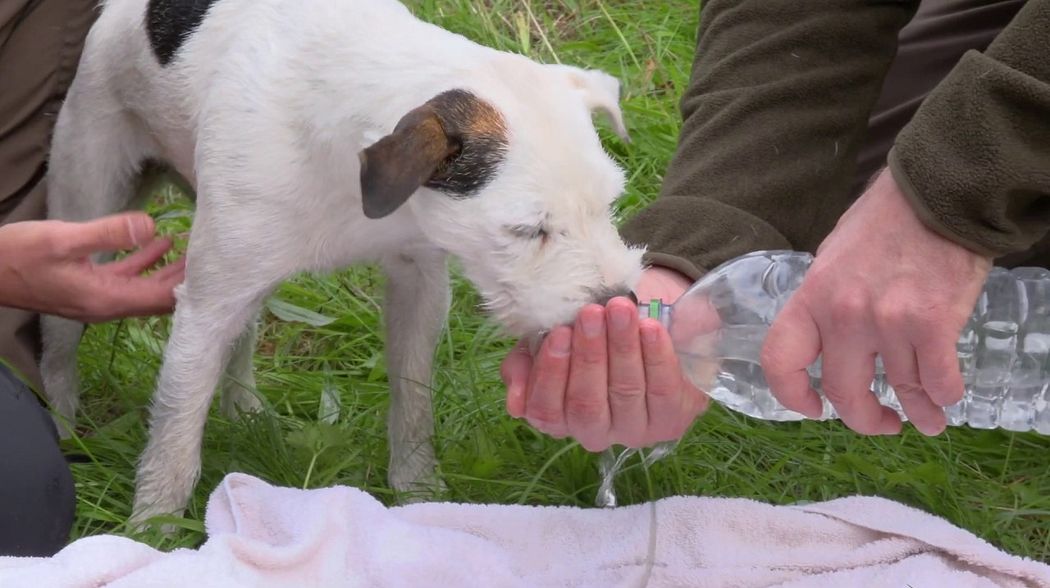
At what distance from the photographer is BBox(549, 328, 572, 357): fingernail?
247 centimetres

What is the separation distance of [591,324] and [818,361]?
78 centimetres

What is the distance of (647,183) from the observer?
4508 millimetres

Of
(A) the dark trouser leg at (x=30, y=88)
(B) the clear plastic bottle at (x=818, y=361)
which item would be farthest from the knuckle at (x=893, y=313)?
(A) the dark trouser leg at (x=30, y=88)

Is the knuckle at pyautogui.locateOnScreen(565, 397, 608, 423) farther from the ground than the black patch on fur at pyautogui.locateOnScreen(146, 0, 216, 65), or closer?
closer

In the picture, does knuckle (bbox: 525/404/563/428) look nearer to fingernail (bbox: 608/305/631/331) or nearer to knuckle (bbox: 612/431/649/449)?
knuckle (bbox: 612/431/649/449)

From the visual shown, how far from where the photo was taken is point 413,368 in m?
3.34

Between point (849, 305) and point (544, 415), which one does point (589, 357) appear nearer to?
point (544, 415)

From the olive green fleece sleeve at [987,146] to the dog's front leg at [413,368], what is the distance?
4.55 feet

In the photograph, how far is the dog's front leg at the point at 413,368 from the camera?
3277 mm

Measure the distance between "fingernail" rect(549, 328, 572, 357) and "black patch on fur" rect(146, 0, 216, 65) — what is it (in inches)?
50.3

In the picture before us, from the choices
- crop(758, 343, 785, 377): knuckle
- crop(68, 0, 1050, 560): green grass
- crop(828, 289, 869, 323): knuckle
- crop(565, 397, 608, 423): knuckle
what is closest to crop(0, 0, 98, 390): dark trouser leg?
crop(68, 0, 1050, 560): green grass

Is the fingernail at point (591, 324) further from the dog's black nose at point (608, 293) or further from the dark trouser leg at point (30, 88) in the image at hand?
the dark trouser leg at point (30, 88)

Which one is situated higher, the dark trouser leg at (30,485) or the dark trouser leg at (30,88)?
the dark trouser leg at (30,88)

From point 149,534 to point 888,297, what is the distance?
5.78 feet
